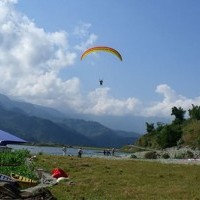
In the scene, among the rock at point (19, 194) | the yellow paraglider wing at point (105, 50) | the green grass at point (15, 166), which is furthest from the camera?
the yellow paraglider wing at point (105, 50)

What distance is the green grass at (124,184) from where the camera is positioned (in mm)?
28309

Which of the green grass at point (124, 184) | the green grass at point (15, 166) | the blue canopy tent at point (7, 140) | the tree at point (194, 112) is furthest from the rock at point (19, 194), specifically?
the tree at point (194, 112)

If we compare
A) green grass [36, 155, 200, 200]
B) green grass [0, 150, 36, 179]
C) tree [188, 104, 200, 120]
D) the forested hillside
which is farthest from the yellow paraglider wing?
tree [188, 104, 200, 120]

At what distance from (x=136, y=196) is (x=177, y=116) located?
143197mm

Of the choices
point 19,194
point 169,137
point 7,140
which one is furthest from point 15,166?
point 169,137

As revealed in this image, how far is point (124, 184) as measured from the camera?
111ft

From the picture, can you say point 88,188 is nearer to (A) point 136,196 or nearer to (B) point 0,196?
(A) point 136,196

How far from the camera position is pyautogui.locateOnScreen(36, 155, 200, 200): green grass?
28.3 m

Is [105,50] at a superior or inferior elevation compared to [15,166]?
superior

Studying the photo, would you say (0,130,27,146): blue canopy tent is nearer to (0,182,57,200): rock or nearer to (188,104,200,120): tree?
(0,182,57,200): rock

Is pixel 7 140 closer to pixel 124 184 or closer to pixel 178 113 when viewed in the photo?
pixel 124 184

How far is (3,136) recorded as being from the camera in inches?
1521

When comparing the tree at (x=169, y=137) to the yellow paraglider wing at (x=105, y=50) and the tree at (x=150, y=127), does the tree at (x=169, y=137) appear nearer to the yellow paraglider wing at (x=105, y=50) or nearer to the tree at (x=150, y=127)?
the tree at (x=150, y=127)

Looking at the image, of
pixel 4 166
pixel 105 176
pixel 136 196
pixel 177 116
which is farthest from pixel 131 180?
pixel 177 116
